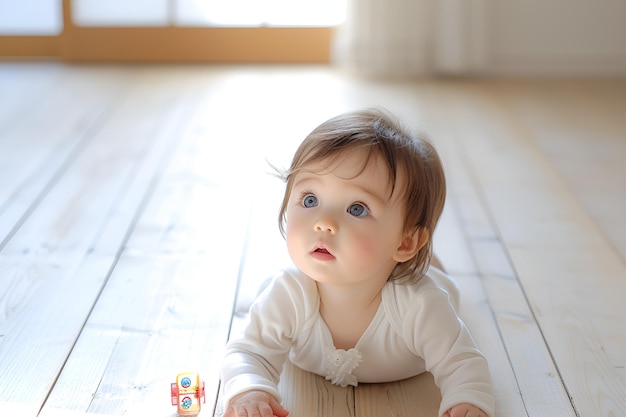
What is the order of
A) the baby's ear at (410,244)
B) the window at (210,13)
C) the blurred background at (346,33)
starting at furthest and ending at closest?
the window at (210,13) < the blurred background at (346,33) < the baby's ear at (410,244)

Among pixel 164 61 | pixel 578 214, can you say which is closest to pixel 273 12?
pixel 164 61

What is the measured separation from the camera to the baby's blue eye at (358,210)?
49.9 inches

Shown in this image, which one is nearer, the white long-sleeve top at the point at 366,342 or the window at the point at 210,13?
the white long-sleeve top at the point at 366,342

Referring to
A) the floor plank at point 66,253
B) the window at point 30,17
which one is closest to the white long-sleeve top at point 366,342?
the floor plank at point 66,253

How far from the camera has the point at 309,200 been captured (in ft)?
4.23

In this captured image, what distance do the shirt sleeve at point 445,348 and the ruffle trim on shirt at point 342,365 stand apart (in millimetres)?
83

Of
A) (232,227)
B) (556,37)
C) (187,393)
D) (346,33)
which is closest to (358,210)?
(187,393)

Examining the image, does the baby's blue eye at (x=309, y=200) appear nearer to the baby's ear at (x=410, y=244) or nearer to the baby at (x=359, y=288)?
the baby at (x=359, y=288)

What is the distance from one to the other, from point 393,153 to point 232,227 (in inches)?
30.3

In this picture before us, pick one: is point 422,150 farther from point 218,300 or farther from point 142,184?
point 142,184

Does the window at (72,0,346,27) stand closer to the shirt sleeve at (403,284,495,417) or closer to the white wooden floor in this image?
the white wooden floor

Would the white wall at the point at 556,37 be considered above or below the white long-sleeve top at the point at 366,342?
above

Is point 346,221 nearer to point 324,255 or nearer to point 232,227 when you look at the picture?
point 324,255

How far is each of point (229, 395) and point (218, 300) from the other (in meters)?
0.41
